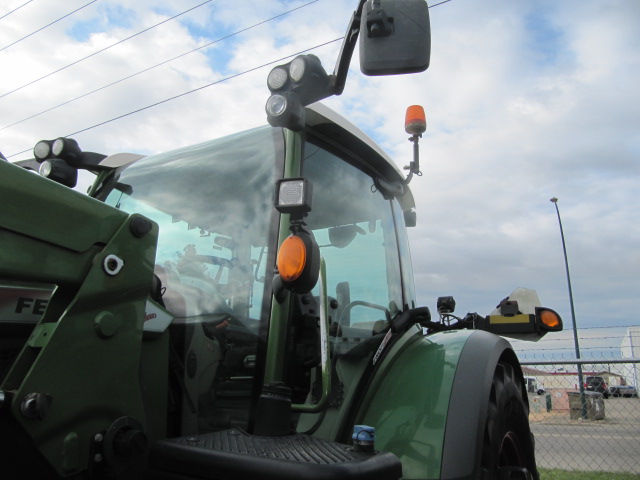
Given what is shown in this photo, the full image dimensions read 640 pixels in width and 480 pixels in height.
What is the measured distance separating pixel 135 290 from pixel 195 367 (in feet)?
1.48

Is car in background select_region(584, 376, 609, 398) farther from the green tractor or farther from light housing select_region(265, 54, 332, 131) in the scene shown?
light housing select_region(265, 54, 332, 131)

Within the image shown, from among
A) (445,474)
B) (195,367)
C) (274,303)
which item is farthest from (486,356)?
(195,367)

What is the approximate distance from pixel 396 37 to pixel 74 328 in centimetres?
151

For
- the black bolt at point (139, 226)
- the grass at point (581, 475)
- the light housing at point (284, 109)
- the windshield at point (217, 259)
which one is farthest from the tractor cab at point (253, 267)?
the grass at point (581, 475)

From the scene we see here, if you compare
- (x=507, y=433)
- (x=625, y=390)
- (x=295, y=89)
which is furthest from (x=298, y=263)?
(x=625, y=390)

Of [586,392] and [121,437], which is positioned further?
[586,392]

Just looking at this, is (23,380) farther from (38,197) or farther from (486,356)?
(486,356)

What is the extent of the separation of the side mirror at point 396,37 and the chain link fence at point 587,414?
13.8ft

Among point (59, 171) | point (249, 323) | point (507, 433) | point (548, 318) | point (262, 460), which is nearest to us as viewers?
point (262, 460)

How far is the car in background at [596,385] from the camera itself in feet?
20.0

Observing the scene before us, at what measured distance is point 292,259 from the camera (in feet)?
6.31

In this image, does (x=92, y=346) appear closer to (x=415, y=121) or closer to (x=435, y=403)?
(x=435, y=403)

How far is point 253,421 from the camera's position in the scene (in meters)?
2.05

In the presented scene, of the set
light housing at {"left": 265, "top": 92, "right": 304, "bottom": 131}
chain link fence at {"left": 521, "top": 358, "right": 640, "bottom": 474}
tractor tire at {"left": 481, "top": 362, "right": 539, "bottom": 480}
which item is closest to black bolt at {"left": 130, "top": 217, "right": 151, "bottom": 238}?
light housing at {"left": 265, "top": 92, "right": 304, "bottom": 131}
